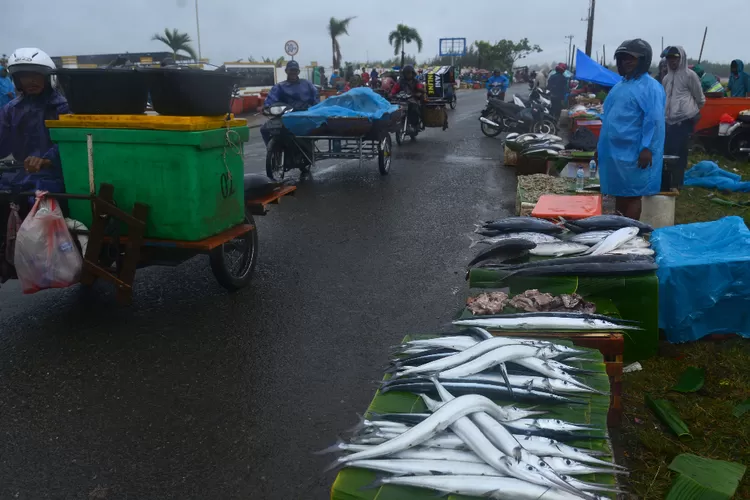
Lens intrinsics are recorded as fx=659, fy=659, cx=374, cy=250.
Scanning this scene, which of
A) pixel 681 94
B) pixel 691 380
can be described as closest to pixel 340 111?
pixel 681 94

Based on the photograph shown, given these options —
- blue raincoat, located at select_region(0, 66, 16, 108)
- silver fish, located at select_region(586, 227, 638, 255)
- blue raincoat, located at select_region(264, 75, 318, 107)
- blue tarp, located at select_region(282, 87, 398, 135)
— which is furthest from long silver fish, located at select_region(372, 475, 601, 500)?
blue raincoat, located at select_region(0, 66, 16, 108)

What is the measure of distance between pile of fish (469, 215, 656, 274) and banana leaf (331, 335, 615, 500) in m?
1.41

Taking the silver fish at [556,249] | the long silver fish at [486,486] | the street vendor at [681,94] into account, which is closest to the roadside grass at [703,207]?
the street vendor at [681,94]

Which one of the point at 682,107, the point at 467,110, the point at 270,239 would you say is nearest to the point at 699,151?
the point at 682,107

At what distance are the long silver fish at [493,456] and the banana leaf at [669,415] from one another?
5.98 feet

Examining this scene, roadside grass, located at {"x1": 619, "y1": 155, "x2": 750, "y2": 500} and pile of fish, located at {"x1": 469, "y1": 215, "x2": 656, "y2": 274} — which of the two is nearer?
roadside grass, located at {"x1": 619, "y1": 155, "x2": 750, "y2": 500}

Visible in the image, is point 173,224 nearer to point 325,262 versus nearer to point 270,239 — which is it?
point 325,262

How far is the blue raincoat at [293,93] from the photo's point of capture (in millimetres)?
11906

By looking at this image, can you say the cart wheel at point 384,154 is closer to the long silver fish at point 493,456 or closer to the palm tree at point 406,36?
the long silver fish at point 493,456

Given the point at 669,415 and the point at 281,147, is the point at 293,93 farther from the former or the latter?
the point at 669,415

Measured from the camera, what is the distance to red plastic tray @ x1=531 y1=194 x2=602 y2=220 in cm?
597

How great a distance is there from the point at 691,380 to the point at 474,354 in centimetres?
202

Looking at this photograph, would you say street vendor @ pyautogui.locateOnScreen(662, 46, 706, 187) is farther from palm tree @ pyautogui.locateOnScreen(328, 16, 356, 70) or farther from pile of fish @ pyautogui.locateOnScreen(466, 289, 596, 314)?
palm tree @ pyautogui.locateOnScreen(328, 16, 356, 70)

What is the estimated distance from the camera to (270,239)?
786cm
